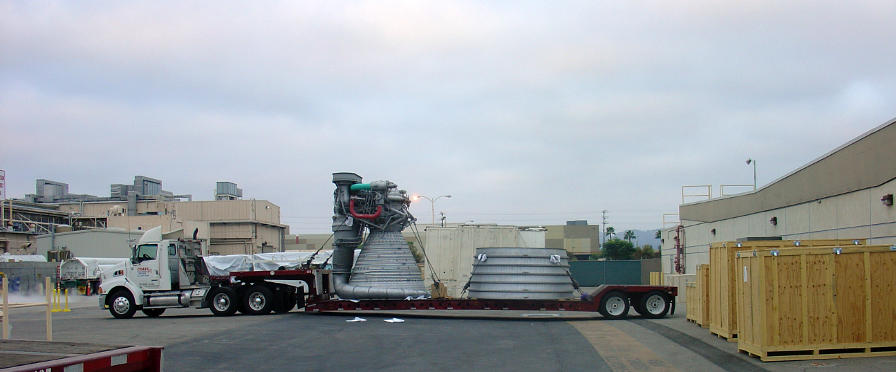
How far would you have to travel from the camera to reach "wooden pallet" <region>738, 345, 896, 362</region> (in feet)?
42.2

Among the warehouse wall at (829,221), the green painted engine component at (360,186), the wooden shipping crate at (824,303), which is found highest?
the green painted engine component at (360,186)

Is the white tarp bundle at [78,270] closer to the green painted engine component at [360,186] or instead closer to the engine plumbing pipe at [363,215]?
the engine plumbing pipe at [363,215]

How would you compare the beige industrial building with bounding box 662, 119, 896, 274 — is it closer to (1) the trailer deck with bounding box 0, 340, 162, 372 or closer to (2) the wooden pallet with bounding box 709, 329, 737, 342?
(2) the wooden pallet with bounding box 709, 329, 737, 342

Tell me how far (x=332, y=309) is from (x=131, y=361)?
60.1 feet

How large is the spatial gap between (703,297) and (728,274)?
3751 millimetres

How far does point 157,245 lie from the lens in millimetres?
24891

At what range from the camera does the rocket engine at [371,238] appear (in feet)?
84.0

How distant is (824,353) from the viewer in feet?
43.0

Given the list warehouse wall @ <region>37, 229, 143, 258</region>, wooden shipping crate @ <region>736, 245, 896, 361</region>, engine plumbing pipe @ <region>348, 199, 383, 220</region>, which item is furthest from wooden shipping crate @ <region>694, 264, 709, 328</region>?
warehouse wall @ <region>37, 229, 143, 258</region>

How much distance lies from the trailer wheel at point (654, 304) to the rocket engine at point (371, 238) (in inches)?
299

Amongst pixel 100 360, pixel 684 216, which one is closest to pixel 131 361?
pixel 100 360

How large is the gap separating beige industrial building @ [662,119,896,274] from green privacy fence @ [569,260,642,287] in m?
23.0

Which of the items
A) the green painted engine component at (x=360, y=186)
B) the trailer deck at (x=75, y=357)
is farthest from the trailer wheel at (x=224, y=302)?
the trailer deck at (x=75, y=357)

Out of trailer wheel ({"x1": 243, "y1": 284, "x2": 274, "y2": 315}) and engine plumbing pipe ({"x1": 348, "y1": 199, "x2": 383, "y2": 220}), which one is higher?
engine plumbing pipe ({"x1": 348, "y1": 199, "x2": 383, "y2": 220})
